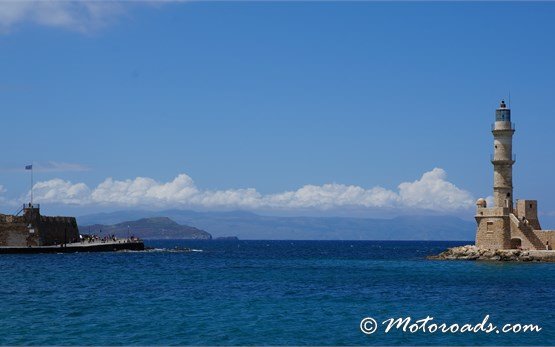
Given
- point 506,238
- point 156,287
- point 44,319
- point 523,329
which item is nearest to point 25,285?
point 156,287

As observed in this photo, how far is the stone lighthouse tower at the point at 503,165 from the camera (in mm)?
65625

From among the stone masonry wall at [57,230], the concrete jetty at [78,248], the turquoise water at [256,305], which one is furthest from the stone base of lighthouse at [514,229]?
the stone masonry wall at [57,230]

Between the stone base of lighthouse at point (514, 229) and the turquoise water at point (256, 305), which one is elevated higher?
the stone base of lighthouse at point (514, 229)

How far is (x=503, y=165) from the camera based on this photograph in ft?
215

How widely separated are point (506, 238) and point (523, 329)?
3965cm

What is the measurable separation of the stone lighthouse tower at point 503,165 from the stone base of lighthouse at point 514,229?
93 cm

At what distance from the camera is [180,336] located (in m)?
25.4

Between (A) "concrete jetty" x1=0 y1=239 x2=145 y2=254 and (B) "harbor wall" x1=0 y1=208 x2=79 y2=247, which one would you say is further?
(B) "harbor wall" x1=0 y1=208 x2=79 y2=247

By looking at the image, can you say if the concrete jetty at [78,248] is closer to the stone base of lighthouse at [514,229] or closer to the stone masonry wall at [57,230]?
the stone masonry wall at [57,230]

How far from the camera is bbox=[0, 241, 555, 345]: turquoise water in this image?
2533cm

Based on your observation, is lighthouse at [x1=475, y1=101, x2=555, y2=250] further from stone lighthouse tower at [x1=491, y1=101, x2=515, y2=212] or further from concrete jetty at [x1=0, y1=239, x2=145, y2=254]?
concrete jetty at [x1=0, y1=239, x2=145, y2=254]

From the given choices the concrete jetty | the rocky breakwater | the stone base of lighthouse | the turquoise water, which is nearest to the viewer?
the turquoise water

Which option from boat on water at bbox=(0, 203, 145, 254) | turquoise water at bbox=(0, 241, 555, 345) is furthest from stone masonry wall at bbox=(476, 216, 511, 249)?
boat on water at bbox=(0, 203, 145, 254)

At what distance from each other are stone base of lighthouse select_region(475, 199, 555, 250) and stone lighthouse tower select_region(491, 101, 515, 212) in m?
0.93
